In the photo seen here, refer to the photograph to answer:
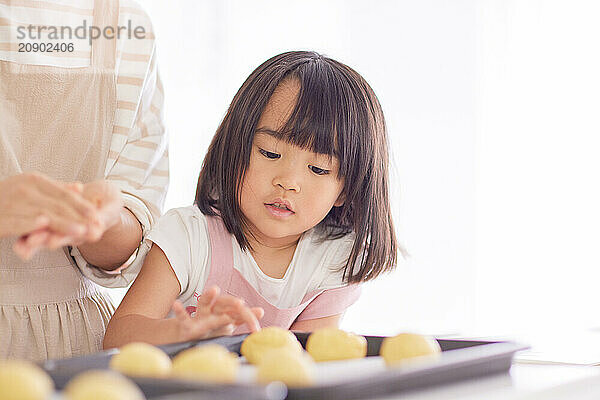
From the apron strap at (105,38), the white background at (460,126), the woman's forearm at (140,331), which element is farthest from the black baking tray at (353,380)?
the white background at (460,126)

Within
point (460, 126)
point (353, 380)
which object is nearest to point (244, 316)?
point (353, 380)

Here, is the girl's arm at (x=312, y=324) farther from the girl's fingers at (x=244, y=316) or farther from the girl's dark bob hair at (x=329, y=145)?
the girl's fingers at (x=244, y=316)

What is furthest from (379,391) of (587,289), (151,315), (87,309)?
(587,289)

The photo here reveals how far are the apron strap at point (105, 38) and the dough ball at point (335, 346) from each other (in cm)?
57

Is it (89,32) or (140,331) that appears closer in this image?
(140,331)

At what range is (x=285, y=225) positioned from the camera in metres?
1.11

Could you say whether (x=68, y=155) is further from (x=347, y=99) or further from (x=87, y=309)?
(x=347, y=99)

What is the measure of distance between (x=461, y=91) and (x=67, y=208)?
1907 mm

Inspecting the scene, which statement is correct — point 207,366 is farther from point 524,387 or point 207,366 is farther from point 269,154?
point 269,154

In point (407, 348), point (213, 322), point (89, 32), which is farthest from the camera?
point (89, 32)

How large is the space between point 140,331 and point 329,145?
1.27ft

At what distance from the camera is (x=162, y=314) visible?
103 centimetres

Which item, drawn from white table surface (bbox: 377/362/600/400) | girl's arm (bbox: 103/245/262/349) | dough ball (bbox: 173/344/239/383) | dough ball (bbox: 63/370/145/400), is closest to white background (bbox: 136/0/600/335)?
girl's arm (bbox: 103/245/262/349)

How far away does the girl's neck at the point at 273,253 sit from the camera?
117 centimetres
